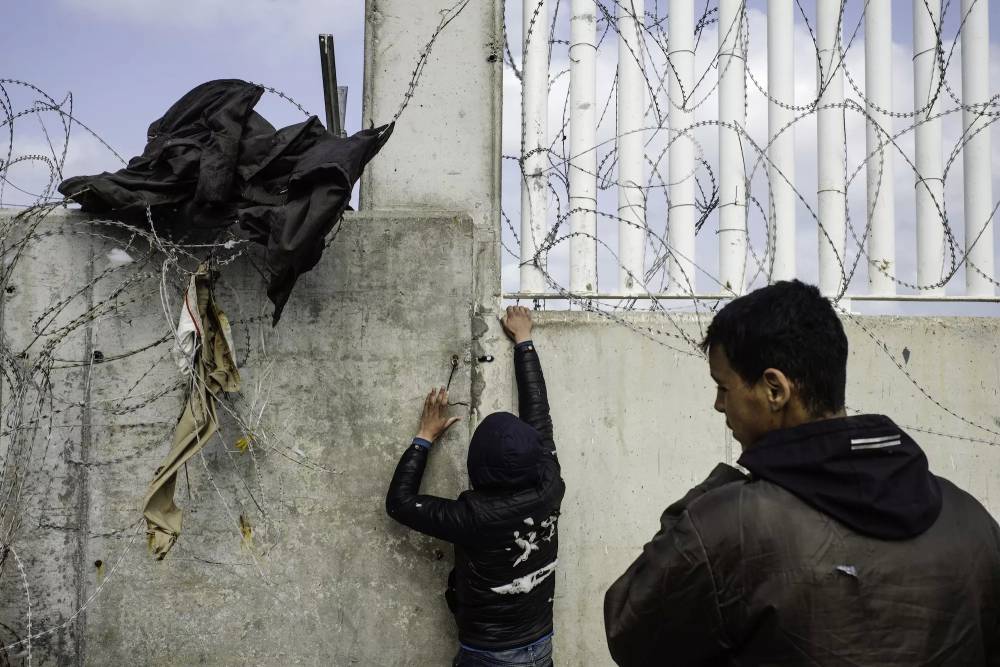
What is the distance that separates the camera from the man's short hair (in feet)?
4.43

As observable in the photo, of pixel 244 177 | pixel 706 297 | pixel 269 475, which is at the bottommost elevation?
pixel 269 475

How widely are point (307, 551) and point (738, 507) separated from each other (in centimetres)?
239

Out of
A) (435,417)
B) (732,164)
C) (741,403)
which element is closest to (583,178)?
(732,164)

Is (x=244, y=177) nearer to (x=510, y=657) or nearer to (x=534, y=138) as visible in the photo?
(x=534, y=138)

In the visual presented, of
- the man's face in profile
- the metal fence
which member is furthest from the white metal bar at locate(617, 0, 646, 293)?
the man's face in profile

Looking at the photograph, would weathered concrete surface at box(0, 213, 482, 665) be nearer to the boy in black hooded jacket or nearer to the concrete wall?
the concrete wall

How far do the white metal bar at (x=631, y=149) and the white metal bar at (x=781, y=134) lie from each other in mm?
655

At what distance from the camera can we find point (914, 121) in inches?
146

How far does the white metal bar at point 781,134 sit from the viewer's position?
12.0 feet

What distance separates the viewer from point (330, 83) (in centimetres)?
344

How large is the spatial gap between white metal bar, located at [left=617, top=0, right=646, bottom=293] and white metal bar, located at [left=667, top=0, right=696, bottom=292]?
5.6 inches

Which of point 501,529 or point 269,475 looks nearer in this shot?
point 501,529

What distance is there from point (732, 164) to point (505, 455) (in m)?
1.92

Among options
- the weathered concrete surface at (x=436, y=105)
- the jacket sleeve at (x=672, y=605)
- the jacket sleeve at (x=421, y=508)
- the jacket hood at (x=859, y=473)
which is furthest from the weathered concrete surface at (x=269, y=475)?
A: the jacket hood at (x=859, y=473)
